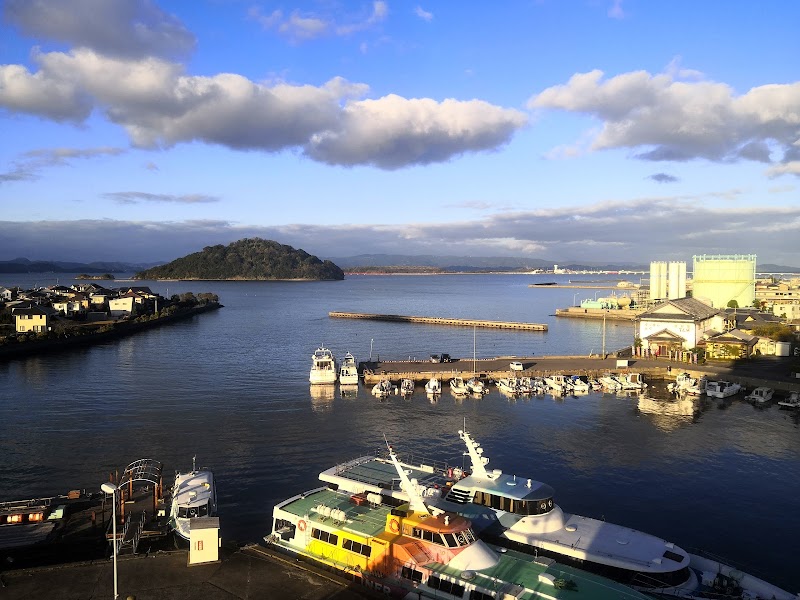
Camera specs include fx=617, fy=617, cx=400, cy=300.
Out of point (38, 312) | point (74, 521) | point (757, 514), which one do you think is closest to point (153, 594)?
point (74, 521)

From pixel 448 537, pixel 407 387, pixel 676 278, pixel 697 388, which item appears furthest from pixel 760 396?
pixel 676 278

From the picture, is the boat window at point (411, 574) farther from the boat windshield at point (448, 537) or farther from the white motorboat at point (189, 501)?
the white motorboat at point (189, 501)

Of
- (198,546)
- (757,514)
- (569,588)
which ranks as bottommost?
(757,514)

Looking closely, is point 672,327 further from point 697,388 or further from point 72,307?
point 72,307

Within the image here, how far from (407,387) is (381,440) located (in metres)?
12.2

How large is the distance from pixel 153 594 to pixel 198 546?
1276mm

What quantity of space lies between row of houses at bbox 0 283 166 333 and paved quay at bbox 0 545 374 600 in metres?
63.1

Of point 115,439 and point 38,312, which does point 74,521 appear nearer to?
point 115,439

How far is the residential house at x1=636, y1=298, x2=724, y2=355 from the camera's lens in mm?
50281

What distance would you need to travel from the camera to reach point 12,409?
3544 cm

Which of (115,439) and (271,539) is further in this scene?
(115,439)

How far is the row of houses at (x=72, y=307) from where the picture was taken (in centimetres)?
6681

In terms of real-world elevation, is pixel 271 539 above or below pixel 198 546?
below

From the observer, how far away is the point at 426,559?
43.6 feet
